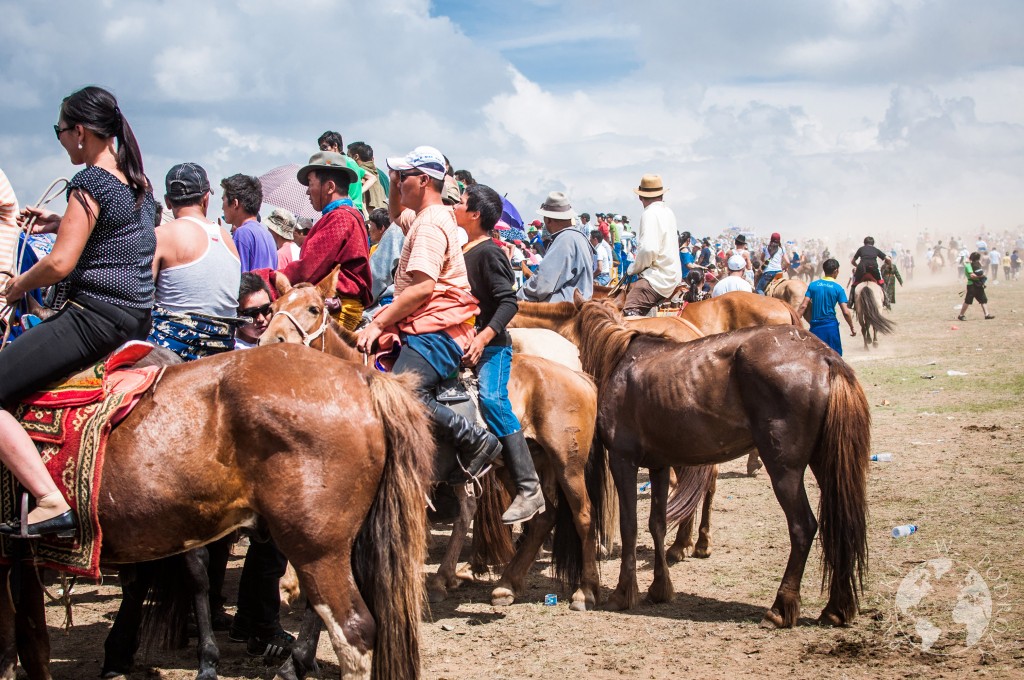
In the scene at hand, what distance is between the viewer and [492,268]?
5.98 meters

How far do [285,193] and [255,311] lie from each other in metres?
2.65

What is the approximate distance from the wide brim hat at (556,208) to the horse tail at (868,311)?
1338 cm

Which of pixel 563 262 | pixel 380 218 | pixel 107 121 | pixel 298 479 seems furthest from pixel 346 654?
pixel 563 262

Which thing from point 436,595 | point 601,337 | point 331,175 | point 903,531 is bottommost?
point 436,595

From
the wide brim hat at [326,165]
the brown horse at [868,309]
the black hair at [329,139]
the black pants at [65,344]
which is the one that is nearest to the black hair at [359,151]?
the black hair at [329,139]

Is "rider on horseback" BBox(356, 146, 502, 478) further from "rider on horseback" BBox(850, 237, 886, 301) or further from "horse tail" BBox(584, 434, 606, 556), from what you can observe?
"rider on horseback" BBox(850, 237, 886, 301)

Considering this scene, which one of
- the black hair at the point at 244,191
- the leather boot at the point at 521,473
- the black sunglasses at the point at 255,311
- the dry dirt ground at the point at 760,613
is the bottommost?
the dry dirt ground at the point at 760,613

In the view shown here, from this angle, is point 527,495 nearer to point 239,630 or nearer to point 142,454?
point 239,630

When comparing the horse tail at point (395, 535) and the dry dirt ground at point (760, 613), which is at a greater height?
the horse tail at point (395, 535)

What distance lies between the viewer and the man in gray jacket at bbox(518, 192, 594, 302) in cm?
954

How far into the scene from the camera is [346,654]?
4059 millimetres

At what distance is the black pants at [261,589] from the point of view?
539 cm

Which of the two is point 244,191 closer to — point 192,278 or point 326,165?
point 326,165

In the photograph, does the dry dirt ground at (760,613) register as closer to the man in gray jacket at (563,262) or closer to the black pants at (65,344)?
the black pants at (65,344)
